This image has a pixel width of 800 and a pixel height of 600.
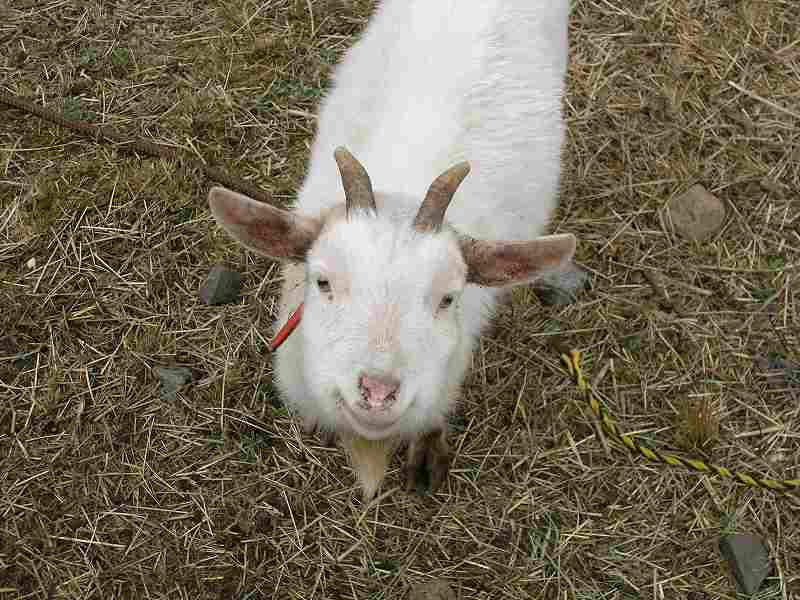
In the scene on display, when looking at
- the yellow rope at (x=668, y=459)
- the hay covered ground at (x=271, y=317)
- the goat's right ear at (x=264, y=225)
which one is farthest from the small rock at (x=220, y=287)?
the yellow rope at (x=668, y=459)

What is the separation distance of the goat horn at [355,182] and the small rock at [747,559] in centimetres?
243

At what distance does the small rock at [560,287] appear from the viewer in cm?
396

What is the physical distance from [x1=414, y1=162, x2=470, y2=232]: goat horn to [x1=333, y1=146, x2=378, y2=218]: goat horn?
0.50 ft

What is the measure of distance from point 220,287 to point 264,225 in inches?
57.5

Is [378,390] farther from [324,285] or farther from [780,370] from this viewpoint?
[780,370]

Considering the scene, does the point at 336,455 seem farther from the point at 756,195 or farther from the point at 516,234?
the point at 756,195

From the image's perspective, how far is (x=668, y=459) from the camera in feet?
11.7

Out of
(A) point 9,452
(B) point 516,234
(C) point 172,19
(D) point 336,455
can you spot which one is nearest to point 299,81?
(C) point 172,19

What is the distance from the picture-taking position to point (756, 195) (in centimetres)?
438

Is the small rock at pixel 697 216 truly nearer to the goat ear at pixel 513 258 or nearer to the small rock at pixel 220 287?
the goat ear at pixel 513 258

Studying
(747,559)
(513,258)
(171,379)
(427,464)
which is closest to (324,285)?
(513,258)

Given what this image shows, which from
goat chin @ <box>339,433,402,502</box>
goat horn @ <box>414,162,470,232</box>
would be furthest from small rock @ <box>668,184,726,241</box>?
goat horn @ <box>414,162,470,232</box>

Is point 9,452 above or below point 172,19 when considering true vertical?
below

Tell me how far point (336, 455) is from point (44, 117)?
101 inches
